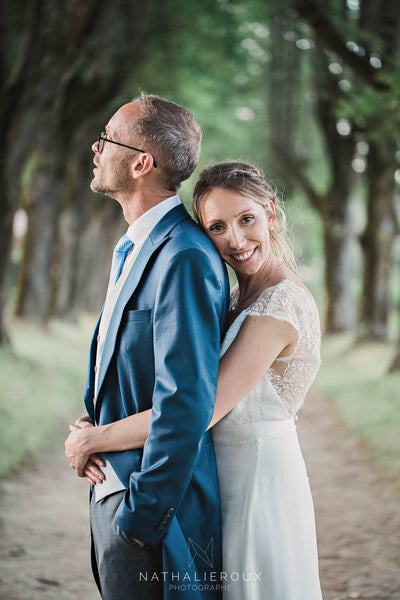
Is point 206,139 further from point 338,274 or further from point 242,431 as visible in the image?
point 242,431

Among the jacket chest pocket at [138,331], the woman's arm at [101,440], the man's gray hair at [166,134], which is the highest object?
the man's gray hair at [166,134]

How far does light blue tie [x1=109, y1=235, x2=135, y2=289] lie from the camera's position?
2.71 m

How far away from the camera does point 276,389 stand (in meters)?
2.75

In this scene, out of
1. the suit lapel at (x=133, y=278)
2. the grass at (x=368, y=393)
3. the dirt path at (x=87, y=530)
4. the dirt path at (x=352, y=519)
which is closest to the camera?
the suit lapel at (x=133, y=278)

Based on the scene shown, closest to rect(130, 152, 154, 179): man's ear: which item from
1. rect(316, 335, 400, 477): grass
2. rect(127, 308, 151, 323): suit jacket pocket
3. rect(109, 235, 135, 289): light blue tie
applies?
rect(109, 235, 135, 289): light blue tie

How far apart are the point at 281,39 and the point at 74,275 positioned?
1086cm

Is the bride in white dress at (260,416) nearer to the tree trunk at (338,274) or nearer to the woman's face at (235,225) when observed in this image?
the woman's face at (235,225)

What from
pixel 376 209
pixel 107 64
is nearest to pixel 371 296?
pixel 376 209

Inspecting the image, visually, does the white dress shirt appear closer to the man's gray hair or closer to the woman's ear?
the man's gray hair

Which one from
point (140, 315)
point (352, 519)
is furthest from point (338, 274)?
point (140, 315)

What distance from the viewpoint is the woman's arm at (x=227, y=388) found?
2.37m

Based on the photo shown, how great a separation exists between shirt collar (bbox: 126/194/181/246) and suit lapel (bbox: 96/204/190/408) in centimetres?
4

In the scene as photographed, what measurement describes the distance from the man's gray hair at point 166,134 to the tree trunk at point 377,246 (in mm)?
15383

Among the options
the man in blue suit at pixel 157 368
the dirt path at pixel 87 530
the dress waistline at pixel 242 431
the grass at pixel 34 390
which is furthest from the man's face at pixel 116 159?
the grass at pixel 34 390
